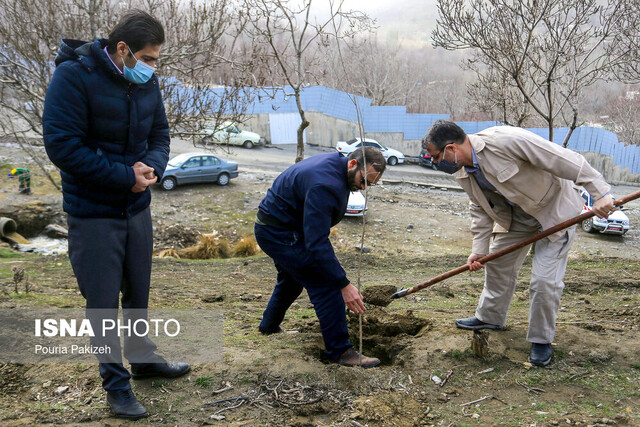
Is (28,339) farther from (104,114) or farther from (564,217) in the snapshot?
(564,217)

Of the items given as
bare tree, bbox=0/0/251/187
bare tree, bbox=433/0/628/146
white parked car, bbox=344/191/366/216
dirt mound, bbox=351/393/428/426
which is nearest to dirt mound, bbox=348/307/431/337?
dirt mound, bbox=351/393/428/426

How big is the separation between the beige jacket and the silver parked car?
1528cm

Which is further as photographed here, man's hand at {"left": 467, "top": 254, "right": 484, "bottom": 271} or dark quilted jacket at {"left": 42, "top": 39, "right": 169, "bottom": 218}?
man's hand at {"left": 467, "top": 254, "right": 484, "bottom": 271}

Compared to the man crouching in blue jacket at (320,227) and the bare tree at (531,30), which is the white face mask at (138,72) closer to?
the man crouching in blue jacket at (320,227)

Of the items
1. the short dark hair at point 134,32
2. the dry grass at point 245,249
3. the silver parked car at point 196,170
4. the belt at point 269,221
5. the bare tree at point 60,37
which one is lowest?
the dry grass at point 245,249

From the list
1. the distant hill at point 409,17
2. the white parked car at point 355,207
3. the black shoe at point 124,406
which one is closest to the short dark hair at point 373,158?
the black shoe at point 124,406

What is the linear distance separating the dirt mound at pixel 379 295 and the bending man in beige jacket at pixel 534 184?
1774 millimetres

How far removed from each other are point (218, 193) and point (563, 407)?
1577 centimetres

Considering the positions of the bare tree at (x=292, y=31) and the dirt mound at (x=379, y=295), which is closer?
the dirt mound at (x=379, y=295)

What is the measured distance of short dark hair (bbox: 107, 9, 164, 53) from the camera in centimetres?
282

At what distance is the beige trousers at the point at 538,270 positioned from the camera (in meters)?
3.84

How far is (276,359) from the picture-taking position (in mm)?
3762

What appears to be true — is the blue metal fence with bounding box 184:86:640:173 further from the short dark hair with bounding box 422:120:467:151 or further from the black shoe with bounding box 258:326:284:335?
the short dark hair with bounding box 422:120:467:151

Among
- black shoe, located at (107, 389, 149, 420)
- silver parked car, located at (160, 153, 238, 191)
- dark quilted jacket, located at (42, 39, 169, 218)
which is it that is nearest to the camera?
dark quilted jacket, located at (42, 39, 169, 218)
